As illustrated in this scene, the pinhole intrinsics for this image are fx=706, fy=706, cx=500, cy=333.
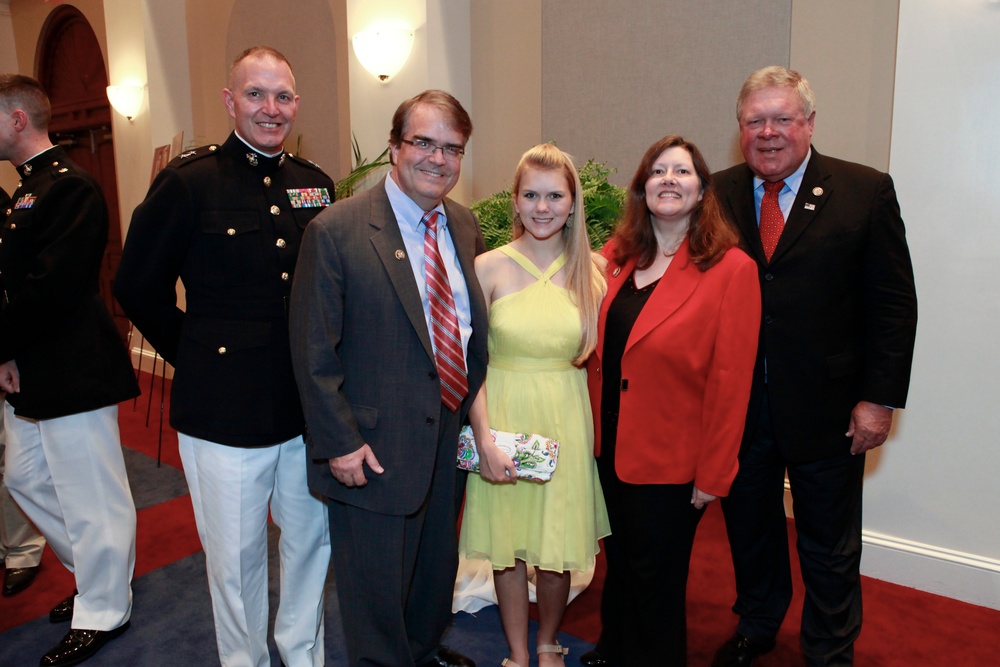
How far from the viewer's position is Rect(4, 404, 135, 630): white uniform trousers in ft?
8.29

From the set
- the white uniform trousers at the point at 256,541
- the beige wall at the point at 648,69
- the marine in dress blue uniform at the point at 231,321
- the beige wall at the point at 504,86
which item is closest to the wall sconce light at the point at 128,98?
the beige wall at the point at 504,86

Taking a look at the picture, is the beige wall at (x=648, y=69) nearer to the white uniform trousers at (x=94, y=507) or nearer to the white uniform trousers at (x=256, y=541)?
the white uniform trousers at (x=256, y=541)

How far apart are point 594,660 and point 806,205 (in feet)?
5.39

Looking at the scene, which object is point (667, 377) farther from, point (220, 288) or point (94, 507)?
point (94, 507)

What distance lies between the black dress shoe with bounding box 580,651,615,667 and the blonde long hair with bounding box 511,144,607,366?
1039 mm

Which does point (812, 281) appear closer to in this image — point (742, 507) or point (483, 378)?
point (742, 507)

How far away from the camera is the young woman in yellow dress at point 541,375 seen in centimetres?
209

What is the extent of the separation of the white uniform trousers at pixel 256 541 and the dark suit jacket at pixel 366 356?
234 millimetres

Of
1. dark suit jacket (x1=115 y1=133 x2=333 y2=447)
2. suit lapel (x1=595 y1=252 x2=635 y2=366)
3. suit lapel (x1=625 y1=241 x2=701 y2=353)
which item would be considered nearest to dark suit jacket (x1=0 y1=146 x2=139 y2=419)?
dark suit jacket (x1=115 y1=133 x2=333 y2=447)

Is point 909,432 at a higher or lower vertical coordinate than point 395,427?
lower

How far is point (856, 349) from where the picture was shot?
218cm

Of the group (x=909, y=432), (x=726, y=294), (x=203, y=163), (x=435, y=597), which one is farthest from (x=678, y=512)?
(x=203, y=163)

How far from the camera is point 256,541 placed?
210 centimetres

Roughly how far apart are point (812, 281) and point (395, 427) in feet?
4.27
